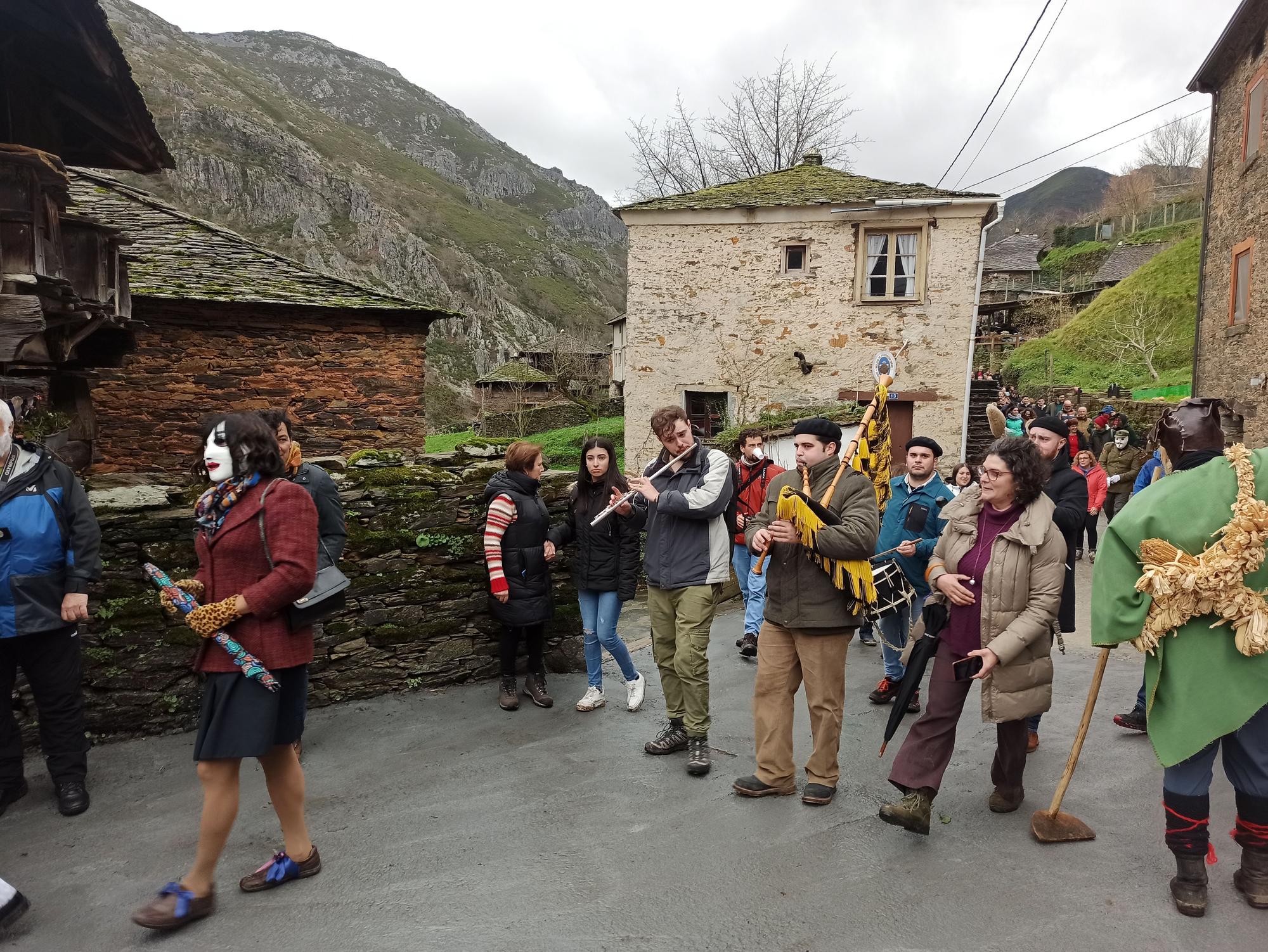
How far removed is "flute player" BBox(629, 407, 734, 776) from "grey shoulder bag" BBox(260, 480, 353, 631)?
1790 mm

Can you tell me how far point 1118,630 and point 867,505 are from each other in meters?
1.25

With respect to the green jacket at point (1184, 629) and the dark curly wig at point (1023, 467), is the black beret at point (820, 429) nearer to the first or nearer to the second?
the dark curly wig at point (1023, 467)

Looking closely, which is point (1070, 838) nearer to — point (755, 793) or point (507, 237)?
point (755, 793)

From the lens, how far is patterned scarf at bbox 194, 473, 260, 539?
3125mm

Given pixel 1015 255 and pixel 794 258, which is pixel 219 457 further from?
pixel 1015 255

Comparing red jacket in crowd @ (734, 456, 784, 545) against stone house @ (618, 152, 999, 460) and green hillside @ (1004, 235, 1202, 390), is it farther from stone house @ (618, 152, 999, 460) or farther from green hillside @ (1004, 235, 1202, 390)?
green hillside @ (1004, 235, 1202, 390)

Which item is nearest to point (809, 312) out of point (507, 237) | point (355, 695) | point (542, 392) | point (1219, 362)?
point (1219, 362)

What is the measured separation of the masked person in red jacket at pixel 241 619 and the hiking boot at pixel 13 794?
1578mm

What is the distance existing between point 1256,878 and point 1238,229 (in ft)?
58.8

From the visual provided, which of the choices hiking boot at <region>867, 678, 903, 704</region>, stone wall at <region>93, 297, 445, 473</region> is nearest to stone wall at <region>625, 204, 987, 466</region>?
stone wall at <region>93, 297, 445, 473</region>

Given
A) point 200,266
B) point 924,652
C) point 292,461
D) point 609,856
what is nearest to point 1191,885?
point 924,652

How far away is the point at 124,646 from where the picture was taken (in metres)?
4.71

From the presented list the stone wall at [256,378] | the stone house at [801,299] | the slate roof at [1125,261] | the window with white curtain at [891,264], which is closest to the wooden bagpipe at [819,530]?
the stone wall at [256,378]

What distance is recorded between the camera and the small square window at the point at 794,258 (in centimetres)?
1720
